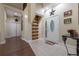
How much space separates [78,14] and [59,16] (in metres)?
0.37

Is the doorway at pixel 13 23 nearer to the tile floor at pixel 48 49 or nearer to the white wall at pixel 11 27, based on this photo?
the white wall at pixel 11 27

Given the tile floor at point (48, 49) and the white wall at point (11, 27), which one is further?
the white wall at point (11, 27)

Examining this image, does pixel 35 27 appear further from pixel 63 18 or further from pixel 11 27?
pixel 63 18

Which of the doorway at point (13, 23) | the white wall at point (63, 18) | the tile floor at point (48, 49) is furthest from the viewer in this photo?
the doorway at point (13, 23)

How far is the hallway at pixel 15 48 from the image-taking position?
75.8 inches

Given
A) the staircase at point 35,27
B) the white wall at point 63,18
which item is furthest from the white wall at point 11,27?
the white wall at point 63,18

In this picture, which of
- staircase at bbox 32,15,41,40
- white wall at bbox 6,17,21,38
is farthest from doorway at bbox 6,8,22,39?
staircase at bbox 32,15,41,40

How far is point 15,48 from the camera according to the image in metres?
1.99

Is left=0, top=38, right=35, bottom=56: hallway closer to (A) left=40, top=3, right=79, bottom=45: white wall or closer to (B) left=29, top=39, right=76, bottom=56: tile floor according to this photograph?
(B) left=29, top=39, right=76, bottom=56: tile floor

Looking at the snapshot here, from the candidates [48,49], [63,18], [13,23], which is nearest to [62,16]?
[63,18]

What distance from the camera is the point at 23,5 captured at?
1.93m

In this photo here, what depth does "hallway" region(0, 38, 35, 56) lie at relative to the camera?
1.92 m

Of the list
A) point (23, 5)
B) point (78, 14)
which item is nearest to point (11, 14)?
point (23, 5)

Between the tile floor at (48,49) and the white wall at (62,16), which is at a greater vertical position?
the white wall at (62,16)
